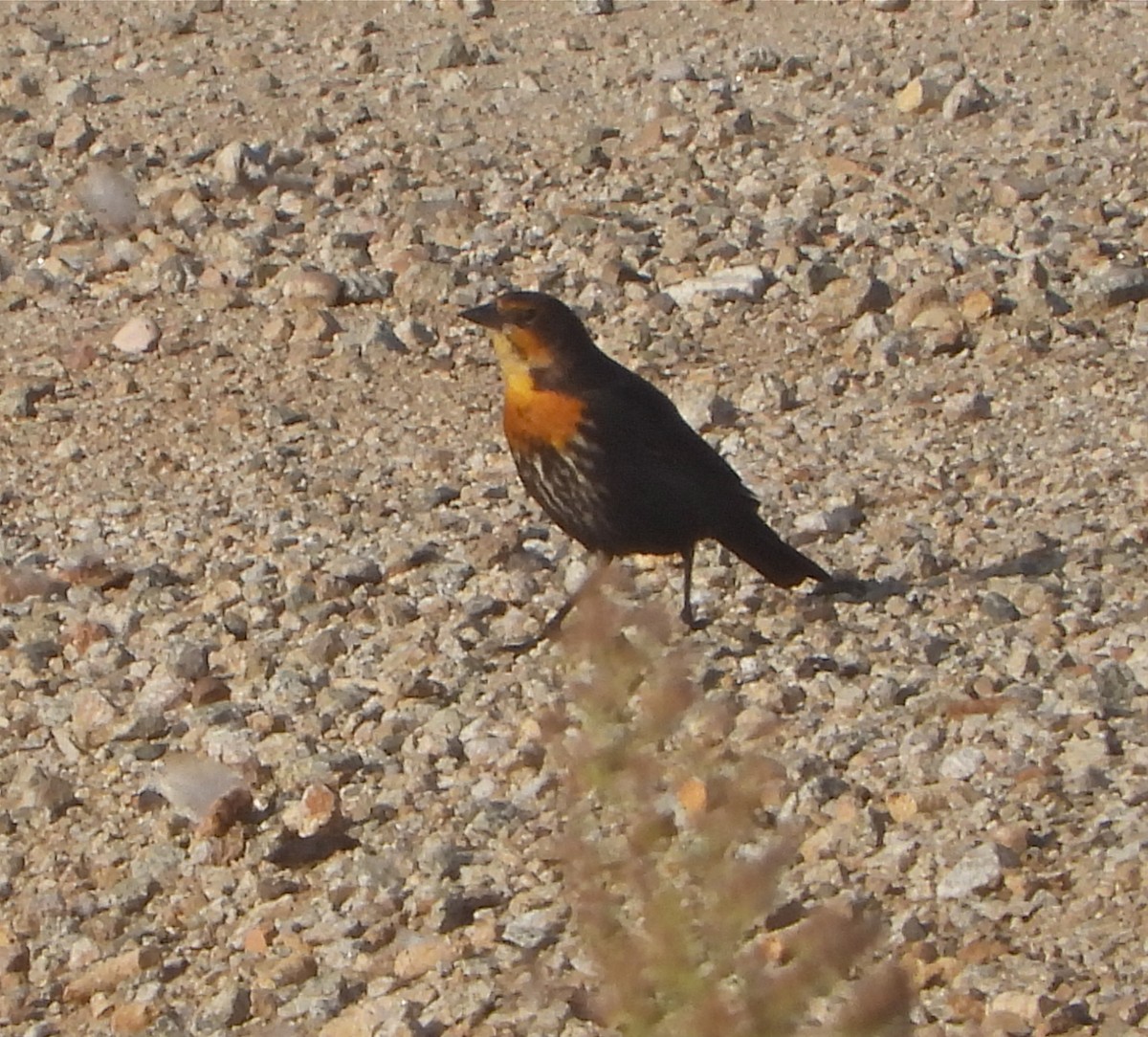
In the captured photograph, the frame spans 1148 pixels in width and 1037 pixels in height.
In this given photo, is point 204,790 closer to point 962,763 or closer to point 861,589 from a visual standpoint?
point 962,763

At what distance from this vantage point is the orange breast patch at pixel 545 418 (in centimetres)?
622

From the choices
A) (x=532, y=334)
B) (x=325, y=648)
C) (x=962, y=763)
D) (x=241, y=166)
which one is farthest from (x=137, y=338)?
(x=962, y=763)

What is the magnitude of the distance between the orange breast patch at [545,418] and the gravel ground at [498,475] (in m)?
0.44

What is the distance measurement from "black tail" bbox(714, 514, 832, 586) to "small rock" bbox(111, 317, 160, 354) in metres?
2.50

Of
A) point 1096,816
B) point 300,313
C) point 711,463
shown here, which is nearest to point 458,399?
point 300,313

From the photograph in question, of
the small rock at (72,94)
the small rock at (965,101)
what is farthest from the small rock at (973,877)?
the small rock at (72,94)

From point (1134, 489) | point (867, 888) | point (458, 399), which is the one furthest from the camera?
point (458, 399)

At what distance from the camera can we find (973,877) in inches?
190

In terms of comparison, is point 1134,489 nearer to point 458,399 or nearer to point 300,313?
point 458,399

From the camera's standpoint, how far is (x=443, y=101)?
1000 cm

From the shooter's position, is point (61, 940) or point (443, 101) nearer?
point (61, 940)

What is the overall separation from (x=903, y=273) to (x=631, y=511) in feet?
7.83

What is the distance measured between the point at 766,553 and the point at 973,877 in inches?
63.1

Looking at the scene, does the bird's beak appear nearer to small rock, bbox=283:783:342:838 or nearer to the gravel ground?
the gravel ground
